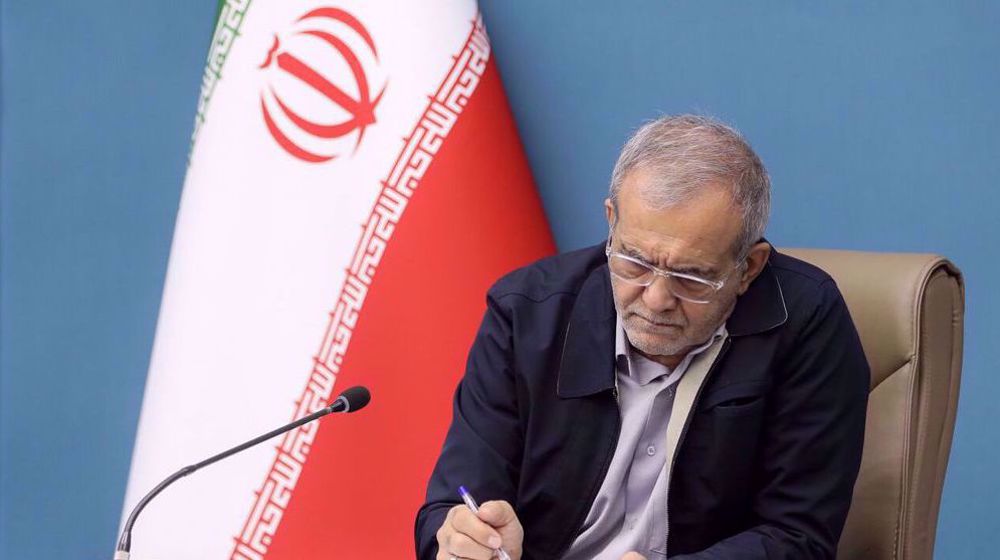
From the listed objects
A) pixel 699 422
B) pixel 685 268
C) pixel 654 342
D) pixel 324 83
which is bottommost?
pixel 699 422

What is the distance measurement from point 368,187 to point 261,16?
1.15 ft

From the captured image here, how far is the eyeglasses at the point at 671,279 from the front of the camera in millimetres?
1519

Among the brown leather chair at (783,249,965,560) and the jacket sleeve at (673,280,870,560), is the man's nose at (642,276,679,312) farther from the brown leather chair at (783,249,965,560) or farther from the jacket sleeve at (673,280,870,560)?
the brown leather chair at (783,249,965,560)

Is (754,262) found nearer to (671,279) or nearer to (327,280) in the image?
(671,279)

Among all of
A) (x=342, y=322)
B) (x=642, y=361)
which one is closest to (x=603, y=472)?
(x=642, y=361)

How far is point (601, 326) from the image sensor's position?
1643mm

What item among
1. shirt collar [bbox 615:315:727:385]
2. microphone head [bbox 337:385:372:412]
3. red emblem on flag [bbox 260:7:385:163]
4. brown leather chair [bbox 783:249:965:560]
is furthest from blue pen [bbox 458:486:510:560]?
red emblem on flag [bbox 260:7:385:163]

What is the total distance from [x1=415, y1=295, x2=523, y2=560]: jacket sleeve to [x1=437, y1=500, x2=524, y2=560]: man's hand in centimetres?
12

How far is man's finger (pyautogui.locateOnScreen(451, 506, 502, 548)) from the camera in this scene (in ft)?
4.73

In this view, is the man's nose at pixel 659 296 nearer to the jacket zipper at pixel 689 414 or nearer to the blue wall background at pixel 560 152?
the jacket zipper at pixel 689 414

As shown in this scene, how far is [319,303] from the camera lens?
6.72 ft

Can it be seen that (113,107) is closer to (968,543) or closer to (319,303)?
(319,303)

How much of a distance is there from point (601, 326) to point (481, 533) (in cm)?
35

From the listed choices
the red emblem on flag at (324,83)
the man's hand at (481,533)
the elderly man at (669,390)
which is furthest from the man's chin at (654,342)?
the red emblem on flag at (324,83)
